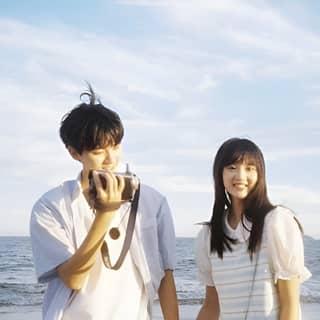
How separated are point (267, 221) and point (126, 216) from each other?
A: 70cm

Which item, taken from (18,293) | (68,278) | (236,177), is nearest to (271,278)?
(236,177)

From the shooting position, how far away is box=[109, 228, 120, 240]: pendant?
3014 mm

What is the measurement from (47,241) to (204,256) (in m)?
0.92

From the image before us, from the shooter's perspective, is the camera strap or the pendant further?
the pendant

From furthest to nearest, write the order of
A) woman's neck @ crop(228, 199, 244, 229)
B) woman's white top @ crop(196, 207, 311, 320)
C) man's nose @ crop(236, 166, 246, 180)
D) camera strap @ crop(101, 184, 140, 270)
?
woman's neck @ crop(228, 199, 244, 229) < man's nose @ crop(236, 166, 246, 180) < woman's white top @ crop(196, 207, 311, 320) < camera strap @ crop(101, 184, 140, 270)

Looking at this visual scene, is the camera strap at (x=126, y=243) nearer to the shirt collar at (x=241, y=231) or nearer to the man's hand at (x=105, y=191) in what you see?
the man's hand at (x=105, y=191)

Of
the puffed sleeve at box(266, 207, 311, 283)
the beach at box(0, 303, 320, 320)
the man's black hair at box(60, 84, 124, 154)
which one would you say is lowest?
the beach at box(0, 303, 320, 320)

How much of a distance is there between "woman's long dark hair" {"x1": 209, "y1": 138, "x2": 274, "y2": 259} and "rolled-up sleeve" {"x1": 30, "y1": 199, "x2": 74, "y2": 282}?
0.84 meters

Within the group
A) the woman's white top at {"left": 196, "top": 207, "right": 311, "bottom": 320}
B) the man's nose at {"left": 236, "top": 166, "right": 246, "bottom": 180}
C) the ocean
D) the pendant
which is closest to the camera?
the pendant

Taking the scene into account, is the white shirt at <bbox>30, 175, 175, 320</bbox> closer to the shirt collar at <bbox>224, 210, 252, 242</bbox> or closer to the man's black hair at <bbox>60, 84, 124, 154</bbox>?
the man's black hair at <bbox>60, 84, 124, 154</bbox>

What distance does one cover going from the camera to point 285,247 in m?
3.22

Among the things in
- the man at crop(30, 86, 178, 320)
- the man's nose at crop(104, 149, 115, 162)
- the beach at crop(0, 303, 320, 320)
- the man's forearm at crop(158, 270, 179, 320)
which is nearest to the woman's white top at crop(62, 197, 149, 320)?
the man at crop(30, 86, 178, 320)

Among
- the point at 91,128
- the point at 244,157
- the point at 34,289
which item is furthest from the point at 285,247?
the point at 34,289

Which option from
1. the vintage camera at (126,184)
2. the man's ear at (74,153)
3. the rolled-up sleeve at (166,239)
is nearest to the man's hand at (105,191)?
the vintage camera at (126,184)
